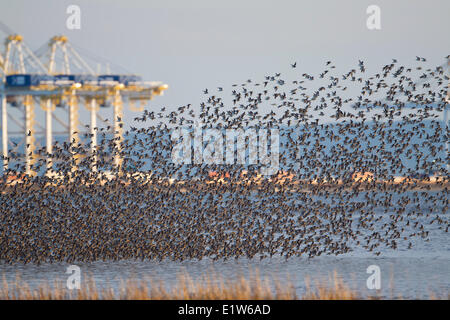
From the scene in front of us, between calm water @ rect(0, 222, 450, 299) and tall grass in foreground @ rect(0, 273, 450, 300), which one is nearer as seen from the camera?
tall grass in foreground @ rect(0, 273, 450, 300)

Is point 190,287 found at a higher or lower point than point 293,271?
higher

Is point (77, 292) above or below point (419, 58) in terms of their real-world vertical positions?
below

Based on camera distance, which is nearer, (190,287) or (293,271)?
(190,287)

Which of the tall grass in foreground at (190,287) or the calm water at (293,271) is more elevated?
the tall grass in foreground at (190,287)

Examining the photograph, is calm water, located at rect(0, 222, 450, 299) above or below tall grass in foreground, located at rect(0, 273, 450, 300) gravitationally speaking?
below

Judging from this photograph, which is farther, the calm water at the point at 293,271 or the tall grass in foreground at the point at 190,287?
the calm water at the point at 293,271
